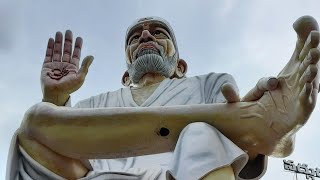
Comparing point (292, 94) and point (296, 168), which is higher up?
point (292, 94)

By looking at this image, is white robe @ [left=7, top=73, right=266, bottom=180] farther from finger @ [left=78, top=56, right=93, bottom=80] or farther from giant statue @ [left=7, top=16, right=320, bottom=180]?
finger @ [left=78, top=56, right=93, bottom=80]

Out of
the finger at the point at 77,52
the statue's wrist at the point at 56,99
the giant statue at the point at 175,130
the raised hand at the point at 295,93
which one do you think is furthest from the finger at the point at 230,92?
the finger at the point at 77,52

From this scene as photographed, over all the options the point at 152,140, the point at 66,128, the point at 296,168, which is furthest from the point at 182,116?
the point at 296,168

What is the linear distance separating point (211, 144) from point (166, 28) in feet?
9.32

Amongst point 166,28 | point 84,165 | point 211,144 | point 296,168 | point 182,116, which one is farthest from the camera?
point 296,168

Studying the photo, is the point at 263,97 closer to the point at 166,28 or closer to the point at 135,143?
the point at 135,143

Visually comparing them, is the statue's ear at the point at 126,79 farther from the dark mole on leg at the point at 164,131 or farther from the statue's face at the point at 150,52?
the dark mole on leg at the point at 164,131

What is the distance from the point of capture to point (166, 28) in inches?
228

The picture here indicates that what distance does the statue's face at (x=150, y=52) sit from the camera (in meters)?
5.48

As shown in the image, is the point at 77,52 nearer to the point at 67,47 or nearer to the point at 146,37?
the point at 67,47

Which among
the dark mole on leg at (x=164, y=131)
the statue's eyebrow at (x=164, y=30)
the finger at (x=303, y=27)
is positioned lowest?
the dark mole on leg at (x=164, y=131)

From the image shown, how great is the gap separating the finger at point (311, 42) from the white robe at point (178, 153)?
60cm

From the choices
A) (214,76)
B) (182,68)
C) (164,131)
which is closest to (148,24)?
(182,68)

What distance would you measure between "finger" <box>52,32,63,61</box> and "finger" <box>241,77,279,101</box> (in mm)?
1376
